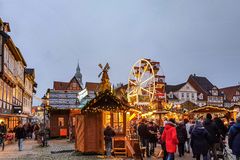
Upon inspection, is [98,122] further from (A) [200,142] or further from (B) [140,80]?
(B) [140,80]

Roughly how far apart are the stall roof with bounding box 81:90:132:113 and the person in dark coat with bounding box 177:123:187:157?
10.8 ft

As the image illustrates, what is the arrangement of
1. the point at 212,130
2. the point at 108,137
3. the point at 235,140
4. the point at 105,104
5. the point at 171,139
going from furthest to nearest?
the point at 105,104, the point at 108,137, the point at 212,130, the point at 171,139, the point at 235,140

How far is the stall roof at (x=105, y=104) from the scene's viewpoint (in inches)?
680

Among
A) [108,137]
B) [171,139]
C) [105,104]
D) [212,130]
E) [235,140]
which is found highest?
[105,104]

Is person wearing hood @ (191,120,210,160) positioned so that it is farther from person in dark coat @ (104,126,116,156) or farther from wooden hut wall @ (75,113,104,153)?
wooden hut wall @ (75,113,104,153)

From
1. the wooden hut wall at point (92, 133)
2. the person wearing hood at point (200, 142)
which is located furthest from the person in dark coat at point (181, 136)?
the person wearing hood at point (200, 142)

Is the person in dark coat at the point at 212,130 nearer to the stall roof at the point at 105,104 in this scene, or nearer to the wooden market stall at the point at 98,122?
the wooden market stall at the point at 98,122

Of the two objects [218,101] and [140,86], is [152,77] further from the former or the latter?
[218,101]

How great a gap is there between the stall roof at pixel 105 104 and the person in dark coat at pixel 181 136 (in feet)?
10.8

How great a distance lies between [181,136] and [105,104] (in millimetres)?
4372

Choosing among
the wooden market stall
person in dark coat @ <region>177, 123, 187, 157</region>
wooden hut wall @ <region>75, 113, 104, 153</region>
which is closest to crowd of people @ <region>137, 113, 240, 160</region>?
person in dark coat @ <region>177, 123, 187, 157</region>

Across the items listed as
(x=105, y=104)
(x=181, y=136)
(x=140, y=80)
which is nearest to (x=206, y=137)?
(x=181, y=136)

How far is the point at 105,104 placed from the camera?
1758 cm

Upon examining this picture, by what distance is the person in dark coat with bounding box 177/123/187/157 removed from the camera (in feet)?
50.8
